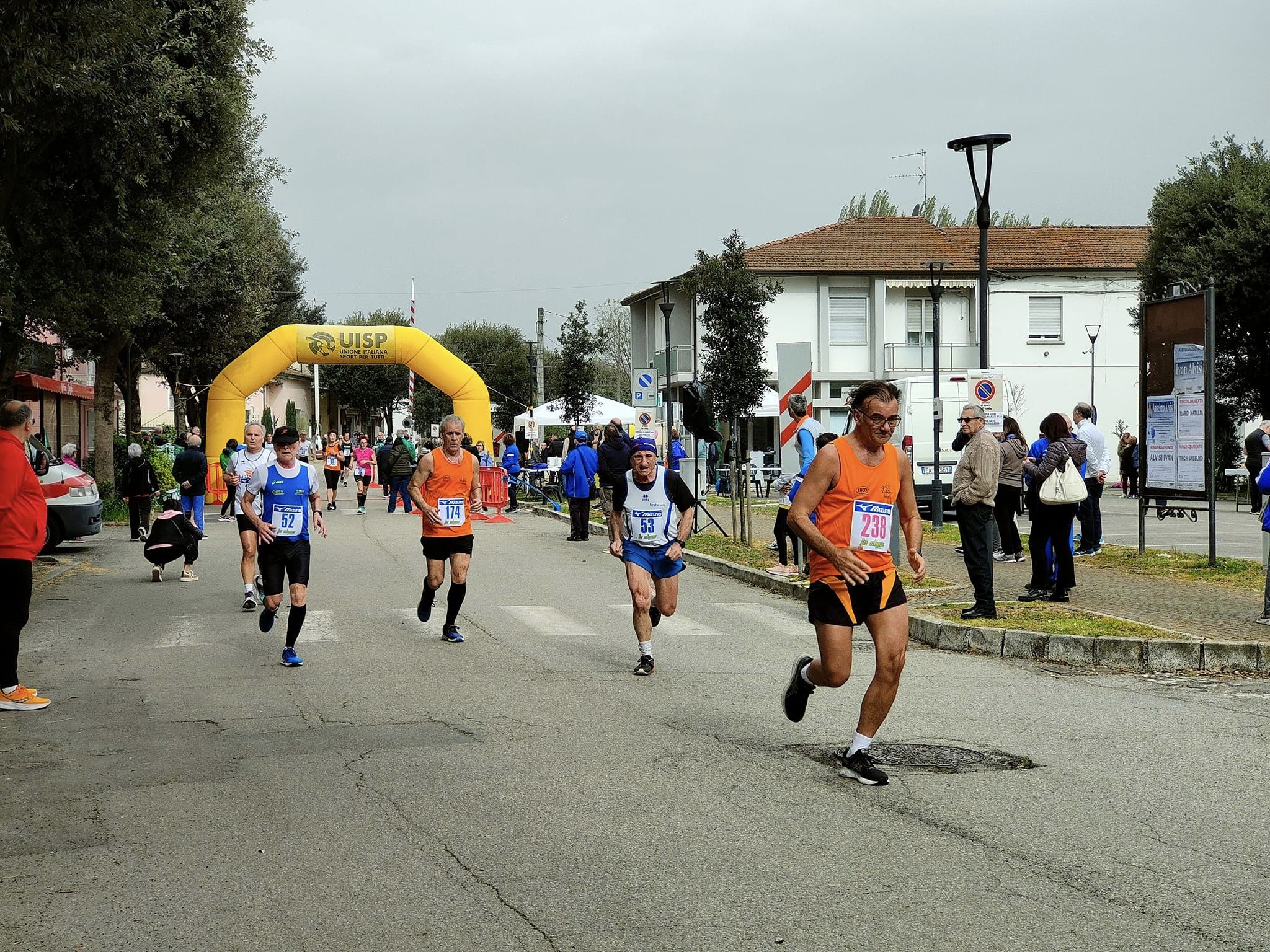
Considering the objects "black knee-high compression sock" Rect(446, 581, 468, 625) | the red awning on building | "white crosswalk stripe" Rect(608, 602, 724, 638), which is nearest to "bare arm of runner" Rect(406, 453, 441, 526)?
"black knee-high compression sock" Rect(446, 581, 468, 625)

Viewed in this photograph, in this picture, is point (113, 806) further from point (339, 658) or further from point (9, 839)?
point (339, 658)

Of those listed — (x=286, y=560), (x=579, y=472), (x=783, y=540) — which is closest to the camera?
(x=286, y=560)

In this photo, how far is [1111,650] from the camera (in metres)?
10.5

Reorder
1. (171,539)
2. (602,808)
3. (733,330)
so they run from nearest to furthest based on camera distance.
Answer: (602,808), (171,539), (733,330)

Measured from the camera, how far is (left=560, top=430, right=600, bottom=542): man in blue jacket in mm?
23375

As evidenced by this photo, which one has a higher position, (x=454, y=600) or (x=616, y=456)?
(x=616, y=456)

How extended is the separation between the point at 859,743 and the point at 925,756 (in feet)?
2.24

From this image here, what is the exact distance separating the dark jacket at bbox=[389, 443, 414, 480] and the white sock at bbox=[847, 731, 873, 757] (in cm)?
2499

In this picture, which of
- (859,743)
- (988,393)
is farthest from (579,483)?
(859,743)

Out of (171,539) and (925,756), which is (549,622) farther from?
(925,756)

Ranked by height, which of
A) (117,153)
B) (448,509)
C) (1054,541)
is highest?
(117,153)

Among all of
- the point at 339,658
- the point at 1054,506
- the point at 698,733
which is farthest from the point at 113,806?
the point at 1054,506

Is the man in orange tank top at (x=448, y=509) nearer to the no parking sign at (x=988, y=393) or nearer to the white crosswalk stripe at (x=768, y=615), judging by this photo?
the white crosswalk stripe at (x=768, y=615)

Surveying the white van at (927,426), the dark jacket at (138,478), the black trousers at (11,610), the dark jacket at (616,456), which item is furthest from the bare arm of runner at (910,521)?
the white van at (927,426)
